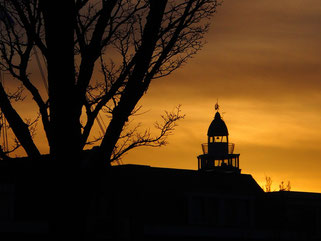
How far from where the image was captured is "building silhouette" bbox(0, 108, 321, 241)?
26.2m

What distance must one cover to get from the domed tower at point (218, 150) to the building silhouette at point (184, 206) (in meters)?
30.1

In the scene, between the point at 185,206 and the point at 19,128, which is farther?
the point at 185,206

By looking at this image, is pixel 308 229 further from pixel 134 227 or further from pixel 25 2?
pixel 25 2

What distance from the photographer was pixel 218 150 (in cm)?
6306

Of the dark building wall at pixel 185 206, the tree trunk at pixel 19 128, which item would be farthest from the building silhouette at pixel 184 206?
the tree trunk at pixel 19 128

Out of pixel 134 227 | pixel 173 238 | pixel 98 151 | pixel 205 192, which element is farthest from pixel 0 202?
pixel 98 151

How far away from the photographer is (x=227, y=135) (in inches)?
2547

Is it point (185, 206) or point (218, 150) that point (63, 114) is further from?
point (218, 150)

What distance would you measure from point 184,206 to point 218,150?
3333cm

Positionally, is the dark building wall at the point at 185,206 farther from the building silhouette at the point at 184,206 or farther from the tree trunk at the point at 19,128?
the tree trunk at the point at 19,128

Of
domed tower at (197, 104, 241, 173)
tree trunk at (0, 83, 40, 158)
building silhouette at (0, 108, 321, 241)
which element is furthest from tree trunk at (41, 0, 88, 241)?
domed tower at (197, 104, 241, 173)

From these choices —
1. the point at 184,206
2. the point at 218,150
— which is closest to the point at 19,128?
the point at 184,206

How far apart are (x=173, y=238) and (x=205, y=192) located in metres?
3.05

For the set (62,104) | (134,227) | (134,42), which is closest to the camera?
(62,104)
